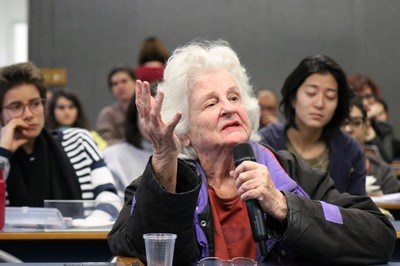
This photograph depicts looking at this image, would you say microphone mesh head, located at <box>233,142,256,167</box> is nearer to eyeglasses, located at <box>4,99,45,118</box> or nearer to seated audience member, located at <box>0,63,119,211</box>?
seated audience member, located at <box>0,63,119,211</box>

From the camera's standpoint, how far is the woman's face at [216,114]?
271cm

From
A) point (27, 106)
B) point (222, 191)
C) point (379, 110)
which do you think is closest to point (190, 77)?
point (222, 191)

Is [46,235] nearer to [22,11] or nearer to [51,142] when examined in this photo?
[51,142]

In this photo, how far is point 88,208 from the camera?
146 inches

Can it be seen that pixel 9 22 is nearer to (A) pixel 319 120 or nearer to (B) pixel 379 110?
(B) pixel 379 110

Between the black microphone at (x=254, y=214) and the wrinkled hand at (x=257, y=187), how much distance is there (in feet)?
0.09

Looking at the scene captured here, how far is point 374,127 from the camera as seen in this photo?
28.3 feet

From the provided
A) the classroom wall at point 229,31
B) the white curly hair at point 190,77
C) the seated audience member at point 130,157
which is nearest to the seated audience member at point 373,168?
the seated audience member at point 130,157

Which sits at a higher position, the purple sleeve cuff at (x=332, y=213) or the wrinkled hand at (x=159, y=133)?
the wrinkled hand at (x=159, y=133)

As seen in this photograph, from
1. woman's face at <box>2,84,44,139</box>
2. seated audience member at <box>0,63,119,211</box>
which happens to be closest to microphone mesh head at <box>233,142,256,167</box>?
seated audience member at <box>0,63,119,211</box>

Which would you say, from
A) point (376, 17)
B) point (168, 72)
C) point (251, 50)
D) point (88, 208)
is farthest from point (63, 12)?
point (168, 72)

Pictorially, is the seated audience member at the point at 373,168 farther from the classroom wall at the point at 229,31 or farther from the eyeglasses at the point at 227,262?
the classroom wall at the point at 229,31

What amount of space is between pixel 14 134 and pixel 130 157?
0.88 metres

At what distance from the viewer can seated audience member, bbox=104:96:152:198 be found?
493 centimetres
